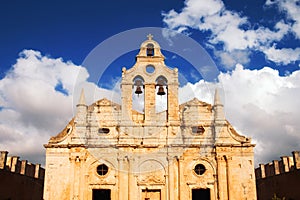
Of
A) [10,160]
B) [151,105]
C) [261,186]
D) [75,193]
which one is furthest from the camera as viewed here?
[261,186]

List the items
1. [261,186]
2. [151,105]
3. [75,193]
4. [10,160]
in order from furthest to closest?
[261,186], [10,160], [151,105], [75,193]

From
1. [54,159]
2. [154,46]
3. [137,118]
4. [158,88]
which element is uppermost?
[154,46]

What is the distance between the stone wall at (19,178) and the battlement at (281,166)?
20.7m

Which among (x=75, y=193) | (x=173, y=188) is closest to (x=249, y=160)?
(x=173, y=188)

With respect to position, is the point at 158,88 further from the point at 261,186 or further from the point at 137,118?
the point at 261,186

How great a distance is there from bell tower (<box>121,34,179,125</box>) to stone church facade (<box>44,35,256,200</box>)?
7cm

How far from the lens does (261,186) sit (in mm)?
33656

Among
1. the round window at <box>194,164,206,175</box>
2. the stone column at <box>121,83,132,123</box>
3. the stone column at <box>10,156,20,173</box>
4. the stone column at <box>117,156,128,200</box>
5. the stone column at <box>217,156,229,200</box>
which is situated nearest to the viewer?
the stone column at <box>117,156,128,200</box>

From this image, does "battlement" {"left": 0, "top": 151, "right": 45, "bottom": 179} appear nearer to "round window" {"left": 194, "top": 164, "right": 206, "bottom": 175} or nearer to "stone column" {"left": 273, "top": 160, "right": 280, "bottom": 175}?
"round window" {"left": 194, "top": 164, "right": 206, "bottom": 175}

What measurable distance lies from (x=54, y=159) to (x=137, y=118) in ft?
20.7

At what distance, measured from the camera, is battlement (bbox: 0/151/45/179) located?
86.2 ft

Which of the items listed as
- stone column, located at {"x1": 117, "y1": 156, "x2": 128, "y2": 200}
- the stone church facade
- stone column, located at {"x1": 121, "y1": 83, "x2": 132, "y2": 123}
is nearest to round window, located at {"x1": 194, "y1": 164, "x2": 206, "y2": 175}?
the stone church facade

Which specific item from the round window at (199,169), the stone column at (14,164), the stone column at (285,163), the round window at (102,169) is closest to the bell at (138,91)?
the round window at (102,169)

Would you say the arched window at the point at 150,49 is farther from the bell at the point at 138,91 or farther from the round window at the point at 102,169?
the round window at the point at 102,169
